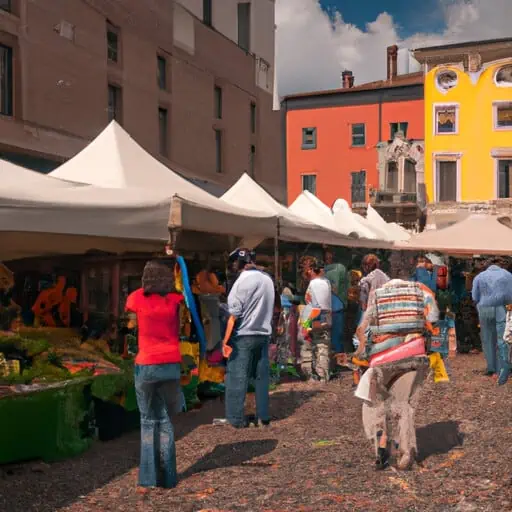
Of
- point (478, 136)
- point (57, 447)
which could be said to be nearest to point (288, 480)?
point (57, 447)

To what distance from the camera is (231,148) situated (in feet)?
90.5

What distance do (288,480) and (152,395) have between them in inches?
48.0

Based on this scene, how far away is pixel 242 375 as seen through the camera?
25.2ft

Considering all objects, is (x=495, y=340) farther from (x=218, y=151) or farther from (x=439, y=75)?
(x=439, y=75)

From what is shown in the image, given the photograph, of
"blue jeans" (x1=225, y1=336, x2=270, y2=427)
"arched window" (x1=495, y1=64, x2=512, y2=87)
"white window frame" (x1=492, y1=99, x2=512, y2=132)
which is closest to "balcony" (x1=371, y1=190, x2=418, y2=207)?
"white window frame" (x1=492, y1=99, x2=512, y2=132)

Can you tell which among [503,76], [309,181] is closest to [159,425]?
[503,76]

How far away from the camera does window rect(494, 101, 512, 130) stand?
125ft

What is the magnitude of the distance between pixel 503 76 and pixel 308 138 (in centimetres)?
1363

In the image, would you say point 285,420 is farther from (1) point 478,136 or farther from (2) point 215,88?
(1) point 478,136

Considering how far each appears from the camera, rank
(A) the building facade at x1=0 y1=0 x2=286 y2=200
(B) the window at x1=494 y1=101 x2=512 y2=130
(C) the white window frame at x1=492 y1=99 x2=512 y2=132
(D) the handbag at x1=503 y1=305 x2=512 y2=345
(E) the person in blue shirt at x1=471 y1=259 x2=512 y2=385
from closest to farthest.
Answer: (D) the handbag at x1=503 y1=305 x2=512 y2=345, (E) the person in blue shirt at x1=471 y1=259 x2=512 y2=385, (A) the building facade at x1=0 y1=0 x2=286 y2=200, (C) the white window frame at x1=492 y1=99 x2=512 y2=132, (B) the window at x1=494 y1=101 x2=512 y2=130

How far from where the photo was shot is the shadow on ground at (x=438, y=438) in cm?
675

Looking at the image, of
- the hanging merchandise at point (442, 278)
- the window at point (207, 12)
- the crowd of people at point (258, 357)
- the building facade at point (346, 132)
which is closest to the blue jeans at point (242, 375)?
the crowd of people at point (258, 357)

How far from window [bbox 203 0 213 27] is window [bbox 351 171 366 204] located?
22.4 m

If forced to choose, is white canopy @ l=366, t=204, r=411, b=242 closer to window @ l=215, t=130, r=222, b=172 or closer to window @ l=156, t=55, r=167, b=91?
window @ l=215, t=130, r=222, b=172
